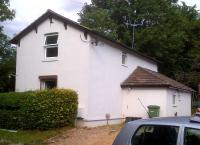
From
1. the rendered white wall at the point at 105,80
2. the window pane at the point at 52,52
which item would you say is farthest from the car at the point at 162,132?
the window pane at the point at 52,52

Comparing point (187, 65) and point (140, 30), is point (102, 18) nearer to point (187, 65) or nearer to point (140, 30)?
point (140, 30)

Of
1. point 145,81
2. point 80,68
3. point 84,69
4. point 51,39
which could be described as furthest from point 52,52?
point 145,81

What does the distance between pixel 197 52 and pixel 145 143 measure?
35033 mm

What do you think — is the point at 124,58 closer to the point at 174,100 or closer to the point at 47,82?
the point at 174,100

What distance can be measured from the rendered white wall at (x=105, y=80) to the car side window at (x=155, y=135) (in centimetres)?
1308

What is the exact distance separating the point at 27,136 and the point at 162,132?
11599 mm

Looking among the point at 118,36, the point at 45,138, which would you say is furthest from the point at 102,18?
the point at 45,138

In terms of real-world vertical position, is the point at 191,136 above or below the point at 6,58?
below

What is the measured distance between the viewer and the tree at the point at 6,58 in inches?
904

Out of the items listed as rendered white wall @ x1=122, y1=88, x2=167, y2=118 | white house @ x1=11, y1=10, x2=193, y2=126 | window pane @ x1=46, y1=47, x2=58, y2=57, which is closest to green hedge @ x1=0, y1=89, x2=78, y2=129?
white house @ x1=11, y1=10, x2=193, y2=126

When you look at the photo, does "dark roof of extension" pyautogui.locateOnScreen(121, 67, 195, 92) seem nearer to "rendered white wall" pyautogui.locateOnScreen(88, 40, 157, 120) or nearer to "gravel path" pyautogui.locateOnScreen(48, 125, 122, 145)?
"rendered white wall" pyautogui.locateOnScreen(88, 40, 157, 120)

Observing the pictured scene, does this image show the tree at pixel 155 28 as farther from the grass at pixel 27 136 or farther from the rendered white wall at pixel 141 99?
the grass at pixel 27 136

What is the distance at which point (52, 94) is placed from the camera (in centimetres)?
1811

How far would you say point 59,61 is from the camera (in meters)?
20.8
